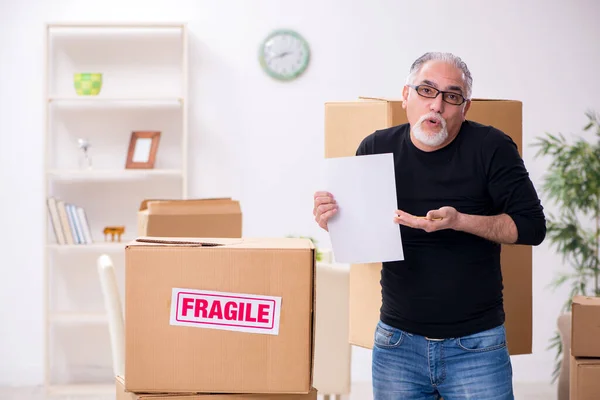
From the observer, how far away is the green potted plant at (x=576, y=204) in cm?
393

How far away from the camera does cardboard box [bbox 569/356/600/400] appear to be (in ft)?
6.72

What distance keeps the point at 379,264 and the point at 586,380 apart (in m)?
Result: 0.59

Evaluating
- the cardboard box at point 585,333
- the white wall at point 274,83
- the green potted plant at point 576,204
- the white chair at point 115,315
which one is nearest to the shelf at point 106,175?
the white wall at point 274,83

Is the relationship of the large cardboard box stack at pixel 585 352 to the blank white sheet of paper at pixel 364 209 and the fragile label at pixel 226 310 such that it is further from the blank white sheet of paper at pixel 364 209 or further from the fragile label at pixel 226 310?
the fragile label at pixel 226 310

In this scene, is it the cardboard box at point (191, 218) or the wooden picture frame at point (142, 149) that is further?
the wooden picture frame at point (142, 149)

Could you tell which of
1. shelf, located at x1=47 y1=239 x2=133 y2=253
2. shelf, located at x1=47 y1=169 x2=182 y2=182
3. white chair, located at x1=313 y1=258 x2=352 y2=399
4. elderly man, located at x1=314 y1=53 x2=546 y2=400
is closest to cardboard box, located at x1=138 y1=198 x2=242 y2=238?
white chair, located at x1=313 y1=258 x2=352 y2=399

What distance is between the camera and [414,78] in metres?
1.78

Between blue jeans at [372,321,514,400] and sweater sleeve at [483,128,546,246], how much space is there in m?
0.23

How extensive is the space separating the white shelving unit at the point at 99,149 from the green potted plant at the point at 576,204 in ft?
6.36

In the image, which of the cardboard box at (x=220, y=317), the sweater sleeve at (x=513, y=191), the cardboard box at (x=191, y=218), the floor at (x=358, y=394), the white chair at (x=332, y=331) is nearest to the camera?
the cardboard box at (x=220, y=317)

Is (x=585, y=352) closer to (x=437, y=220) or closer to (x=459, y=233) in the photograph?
(x=459, y=233)

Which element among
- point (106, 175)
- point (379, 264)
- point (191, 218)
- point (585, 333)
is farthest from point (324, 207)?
point (106, 175)

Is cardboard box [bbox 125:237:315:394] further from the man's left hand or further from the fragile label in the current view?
the man's left hand

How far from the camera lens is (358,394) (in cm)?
427
